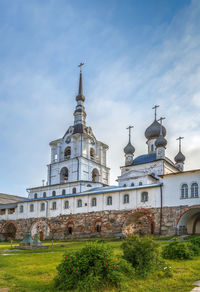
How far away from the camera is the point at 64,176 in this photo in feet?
148

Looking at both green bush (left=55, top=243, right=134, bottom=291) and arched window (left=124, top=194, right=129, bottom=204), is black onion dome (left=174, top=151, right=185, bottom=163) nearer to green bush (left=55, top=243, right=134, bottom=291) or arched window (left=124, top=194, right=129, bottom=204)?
arched window (left=124, top=194, right=129, bottom=204)

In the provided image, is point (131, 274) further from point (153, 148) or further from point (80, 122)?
point (80, 122)

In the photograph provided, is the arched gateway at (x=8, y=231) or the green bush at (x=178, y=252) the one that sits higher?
the green bush at (x=178, y=252)

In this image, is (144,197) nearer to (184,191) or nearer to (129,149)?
(184,191)

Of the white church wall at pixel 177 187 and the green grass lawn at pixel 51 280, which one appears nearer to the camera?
the green grass lawn at pixel 51 280

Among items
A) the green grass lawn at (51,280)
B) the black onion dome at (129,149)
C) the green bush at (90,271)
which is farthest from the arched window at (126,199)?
the green bush at (90,271)

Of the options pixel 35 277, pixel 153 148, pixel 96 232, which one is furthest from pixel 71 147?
pixel 35 277

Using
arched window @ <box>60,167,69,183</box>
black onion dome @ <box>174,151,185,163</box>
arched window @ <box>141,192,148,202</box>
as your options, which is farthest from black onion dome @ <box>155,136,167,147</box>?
arched window @ <box>60,167,69,183</box>

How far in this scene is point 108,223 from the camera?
29781 mm

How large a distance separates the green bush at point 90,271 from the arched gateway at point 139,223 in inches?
797

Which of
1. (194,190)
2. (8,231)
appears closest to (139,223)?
(194,190)

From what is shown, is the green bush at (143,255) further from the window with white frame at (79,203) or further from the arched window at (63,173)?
the arched window at (63,173)

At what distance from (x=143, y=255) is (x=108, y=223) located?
21.2 meters

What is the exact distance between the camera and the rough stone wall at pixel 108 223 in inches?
1028
